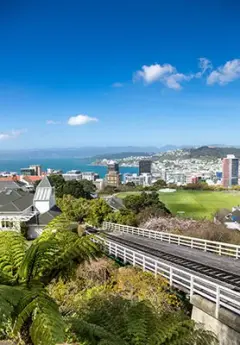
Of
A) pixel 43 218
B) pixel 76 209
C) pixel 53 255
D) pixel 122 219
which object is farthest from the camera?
pixel 76 209

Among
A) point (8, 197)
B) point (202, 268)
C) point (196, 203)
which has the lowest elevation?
point (196, 203)

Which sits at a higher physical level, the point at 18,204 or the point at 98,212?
the point at 18,204

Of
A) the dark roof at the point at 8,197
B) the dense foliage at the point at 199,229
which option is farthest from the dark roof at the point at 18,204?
the dense foliage at the point at 199,229

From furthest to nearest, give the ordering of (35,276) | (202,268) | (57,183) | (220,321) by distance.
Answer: (57,183)
(202,268)
(220,321)
(35,276)

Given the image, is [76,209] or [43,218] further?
[76,209]

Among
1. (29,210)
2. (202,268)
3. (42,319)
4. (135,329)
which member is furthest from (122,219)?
(42,319)

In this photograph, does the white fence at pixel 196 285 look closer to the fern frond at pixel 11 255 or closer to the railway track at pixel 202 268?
the railway track at pixel 202 268

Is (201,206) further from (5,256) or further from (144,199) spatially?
(5,256)

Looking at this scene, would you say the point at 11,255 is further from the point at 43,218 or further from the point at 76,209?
the point at 76,209
